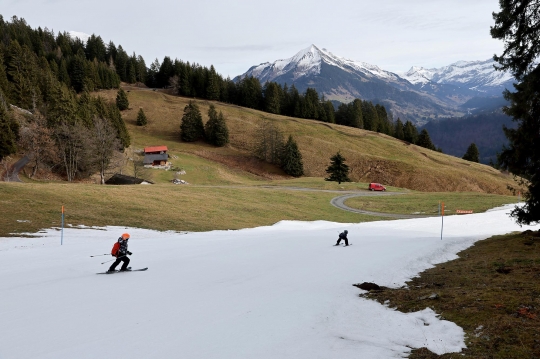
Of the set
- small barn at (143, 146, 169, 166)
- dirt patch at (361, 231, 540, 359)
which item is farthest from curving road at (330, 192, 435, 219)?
small barn at (143, 146, 169, 166)

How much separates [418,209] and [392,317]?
1747 inches

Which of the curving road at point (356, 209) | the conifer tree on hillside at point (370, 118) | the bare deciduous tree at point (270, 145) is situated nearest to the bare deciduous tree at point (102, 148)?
the curving road at point (356, 209)

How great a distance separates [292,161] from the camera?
295ft

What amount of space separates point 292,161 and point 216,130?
25953 mm

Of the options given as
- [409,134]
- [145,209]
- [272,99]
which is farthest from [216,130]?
[409,134]

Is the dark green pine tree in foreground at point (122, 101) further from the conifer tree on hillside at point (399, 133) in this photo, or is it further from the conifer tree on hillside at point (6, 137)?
the conifer tree on hillside at point (399, 133)

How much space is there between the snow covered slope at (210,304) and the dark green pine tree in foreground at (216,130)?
80368mm

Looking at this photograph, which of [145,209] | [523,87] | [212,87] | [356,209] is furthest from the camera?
[212,87]

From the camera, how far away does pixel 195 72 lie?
138750 mm

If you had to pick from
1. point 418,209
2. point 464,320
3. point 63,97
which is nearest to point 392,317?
point 464,320

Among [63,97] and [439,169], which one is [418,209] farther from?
[63,97]

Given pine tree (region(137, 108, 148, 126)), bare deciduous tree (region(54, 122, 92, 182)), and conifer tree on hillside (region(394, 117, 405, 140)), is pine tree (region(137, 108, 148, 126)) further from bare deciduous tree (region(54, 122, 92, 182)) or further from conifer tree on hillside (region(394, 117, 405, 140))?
conifer tree on hillside (region(394, 117, 405, 140))

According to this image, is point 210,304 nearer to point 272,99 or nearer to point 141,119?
point 141,119

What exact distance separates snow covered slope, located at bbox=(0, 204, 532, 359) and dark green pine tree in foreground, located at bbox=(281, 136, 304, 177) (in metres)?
69.0
